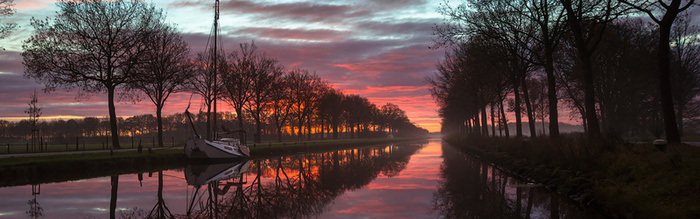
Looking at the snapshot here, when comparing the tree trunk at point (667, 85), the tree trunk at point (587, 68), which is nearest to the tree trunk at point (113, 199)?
the tree trunk at point (667, 85)

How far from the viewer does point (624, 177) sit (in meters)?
12.9

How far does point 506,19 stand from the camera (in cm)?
2847

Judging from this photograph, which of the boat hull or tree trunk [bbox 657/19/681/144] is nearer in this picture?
tree trunk [bbox 657/19/681/144]

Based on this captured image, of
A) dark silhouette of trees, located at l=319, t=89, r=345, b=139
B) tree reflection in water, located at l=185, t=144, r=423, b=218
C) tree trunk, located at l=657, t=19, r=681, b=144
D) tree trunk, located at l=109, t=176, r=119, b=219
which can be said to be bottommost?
tree reflection in water, located at l=185, t=144, r=423, b=218

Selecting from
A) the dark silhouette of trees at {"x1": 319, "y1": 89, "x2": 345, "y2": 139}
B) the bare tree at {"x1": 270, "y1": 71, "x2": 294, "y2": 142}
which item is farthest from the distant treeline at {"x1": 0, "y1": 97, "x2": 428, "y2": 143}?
the bare tree at {"x1": 270, "y1": 71, "x2": 294, "y2": 142}

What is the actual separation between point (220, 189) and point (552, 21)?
69.3 ft

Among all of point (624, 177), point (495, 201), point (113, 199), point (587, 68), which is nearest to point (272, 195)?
point (113, 199)

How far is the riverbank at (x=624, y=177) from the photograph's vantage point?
9.58 m

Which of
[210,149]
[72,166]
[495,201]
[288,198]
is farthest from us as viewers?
[210,149]

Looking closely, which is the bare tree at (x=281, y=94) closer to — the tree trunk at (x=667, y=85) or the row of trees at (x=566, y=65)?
the row of trees at (x=566, y=65)

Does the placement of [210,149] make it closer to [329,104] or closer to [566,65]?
[566,65]

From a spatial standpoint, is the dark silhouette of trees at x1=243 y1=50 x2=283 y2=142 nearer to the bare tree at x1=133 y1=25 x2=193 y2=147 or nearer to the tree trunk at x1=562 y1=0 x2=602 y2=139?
the bare tree at x1=133 y1=25 x2=193 y2=147

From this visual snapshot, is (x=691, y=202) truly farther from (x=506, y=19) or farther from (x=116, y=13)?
(x=116, y=13)

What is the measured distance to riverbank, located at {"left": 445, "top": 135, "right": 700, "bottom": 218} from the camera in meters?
9.58
